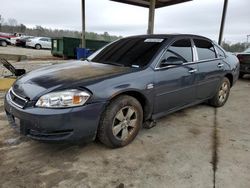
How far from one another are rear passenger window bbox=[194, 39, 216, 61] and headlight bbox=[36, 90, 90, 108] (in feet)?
8.23

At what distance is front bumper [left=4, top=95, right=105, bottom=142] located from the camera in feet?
8.44

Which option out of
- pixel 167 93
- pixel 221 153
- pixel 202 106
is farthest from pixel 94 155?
pixel 202 106

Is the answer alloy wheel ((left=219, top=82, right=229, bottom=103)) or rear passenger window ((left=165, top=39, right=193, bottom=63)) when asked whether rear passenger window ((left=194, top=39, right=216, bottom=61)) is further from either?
alloy wheel ((left=219, top=82, right=229, bottom=103))

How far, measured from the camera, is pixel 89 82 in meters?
2.82

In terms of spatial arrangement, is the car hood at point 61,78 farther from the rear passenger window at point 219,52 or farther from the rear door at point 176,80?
the rear passenger window at point 219,52

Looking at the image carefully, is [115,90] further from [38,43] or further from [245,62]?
[38,43]

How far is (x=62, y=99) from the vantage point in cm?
264

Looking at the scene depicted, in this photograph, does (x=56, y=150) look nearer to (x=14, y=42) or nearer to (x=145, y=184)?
(x=145, y=184)

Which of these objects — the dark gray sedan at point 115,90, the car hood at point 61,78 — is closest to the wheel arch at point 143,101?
the dark gray sedan at point 115,90

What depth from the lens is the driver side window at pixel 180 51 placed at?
366 centimetres

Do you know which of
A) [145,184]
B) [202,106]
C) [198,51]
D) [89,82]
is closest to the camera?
[145,184]

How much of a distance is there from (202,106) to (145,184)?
10.5 ft

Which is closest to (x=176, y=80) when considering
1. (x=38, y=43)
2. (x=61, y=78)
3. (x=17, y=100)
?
(x=61, y=78)

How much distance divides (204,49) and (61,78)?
111 inches
